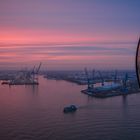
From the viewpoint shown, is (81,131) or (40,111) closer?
(81,131)

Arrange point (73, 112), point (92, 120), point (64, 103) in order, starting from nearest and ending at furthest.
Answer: point (92, 120), point (73, 112), point (64, 103)

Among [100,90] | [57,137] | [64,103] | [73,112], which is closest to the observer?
[57,137]

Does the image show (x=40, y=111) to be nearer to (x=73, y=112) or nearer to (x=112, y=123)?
(x=73, y=112)

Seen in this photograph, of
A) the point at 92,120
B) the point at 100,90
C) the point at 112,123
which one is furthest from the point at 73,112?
the point at 100,90

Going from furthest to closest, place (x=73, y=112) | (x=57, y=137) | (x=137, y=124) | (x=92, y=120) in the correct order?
(x=73, y=112) < (x=92, y=120) < (x=137, y=124) < (x=57, y=137)

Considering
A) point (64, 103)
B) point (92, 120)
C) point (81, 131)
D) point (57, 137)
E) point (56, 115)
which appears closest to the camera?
point (57, 137)

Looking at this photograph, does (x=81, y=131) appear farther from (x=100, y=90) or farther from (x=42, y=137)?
(x=100, y=90)

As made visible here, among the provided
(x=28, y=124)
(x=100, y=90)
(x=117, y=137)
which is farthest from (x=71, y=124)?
(x=100, y=90)

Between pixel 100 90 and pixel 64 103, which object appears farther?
pixel 100 90
